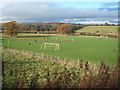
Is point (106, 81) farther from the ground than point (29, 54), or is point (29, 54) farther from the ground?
point (106, 81)

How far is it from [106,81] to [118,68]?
0.42 metres

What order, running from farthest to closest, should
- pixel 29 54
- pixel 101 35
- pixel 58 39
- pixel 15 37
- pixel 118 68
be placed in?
pixel 101 35, pixel 15 37, pixel 58 39, pixel 29 54, pixel 118 68

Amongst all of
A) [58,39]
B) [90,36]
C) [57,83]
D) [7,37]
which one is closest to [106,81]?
[57,83]

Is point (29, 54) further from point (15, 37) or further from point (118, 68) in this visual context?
point (15, 37)

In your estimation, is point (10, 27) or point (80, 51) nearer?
point (80, 51)

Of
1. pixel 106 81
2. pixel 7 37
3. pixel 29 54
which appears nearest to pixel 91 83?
pixel 106 81

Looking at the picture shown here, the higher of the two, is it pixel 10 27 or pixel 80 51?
pixel 10 27

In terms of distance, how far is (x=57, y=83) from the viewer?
11.8 ft

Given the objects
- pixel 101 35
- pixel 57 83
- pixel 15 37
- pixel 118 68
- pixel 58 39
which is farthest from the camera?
pixel 101 35

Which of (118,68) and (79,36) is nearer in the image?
(118,68)

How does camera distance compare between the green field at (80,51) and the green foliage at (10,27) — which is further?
the green foliage at (10,27)

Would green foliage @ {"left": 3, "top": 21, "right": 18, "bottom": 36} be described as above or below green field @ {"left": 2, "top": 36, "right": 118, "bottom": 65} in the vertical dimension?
above

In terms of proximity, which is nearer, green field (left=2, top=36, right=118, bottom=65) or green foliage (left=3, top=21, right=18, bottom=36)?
green field (left=2, top=36, right=118, bottom=65)

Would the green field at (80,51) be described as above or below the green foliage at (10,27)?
below
